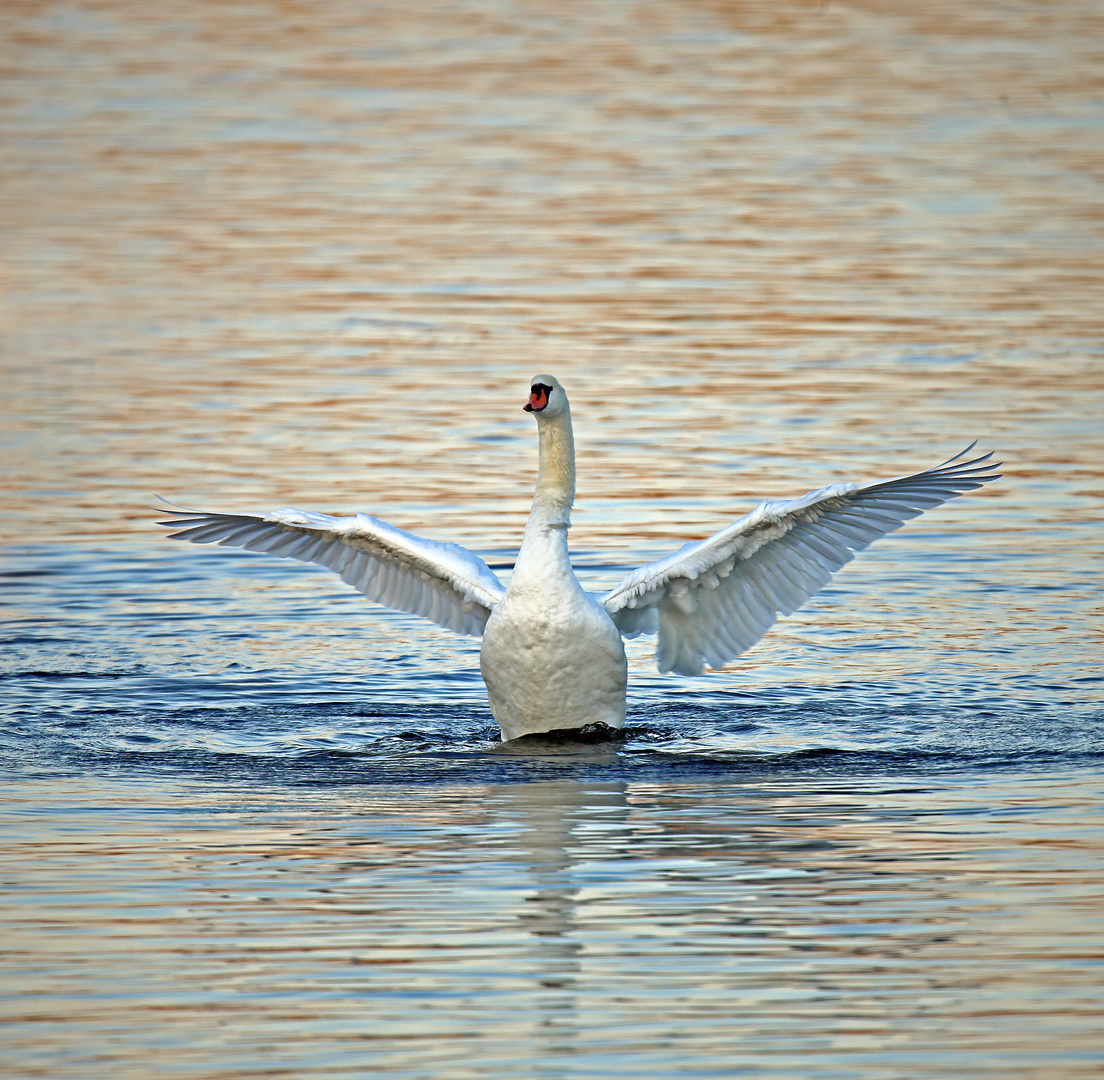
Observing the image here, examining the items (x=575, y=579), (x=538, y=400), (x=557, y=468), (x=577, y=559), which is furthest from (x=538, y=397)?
(x=577, y=559)

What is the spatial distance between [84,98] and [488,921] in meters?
27.8

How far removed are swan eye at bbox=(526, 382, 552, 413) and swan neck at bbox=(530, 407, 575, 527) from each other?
15 centimetres

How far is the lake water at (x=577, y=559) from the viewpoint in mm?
6750

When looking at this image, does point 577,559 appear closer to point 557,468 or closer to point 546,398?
point 557,468

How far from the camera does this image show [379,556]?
38.0 feet

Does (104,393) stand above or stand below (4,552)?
above

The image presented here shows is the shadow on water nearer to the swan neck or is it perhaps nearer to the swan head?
the swan neck

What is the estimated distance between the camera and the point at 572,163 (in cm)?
2948

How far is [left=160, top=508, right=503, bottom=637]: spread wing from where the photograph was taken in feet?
36.7

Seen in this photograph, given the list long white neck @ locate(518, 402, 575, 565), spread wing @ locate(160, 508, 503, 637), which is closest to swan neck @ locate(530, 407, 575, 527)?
long white neck @ locate(518, 402, 575, 565)

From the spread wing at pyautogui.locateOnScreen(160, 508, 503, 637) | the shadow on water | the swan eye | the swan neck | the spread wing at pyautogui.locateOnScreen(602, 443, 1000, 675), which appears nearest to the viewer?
the shadow on water

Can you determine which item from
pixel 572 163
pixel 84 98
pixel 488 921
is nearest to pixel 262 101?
pixel 84 98

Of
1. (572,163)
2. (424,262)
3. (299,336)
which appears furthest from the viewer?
(572,163)

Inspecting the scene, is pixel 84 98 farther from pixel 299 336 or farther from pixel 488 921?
pixel 488 921
